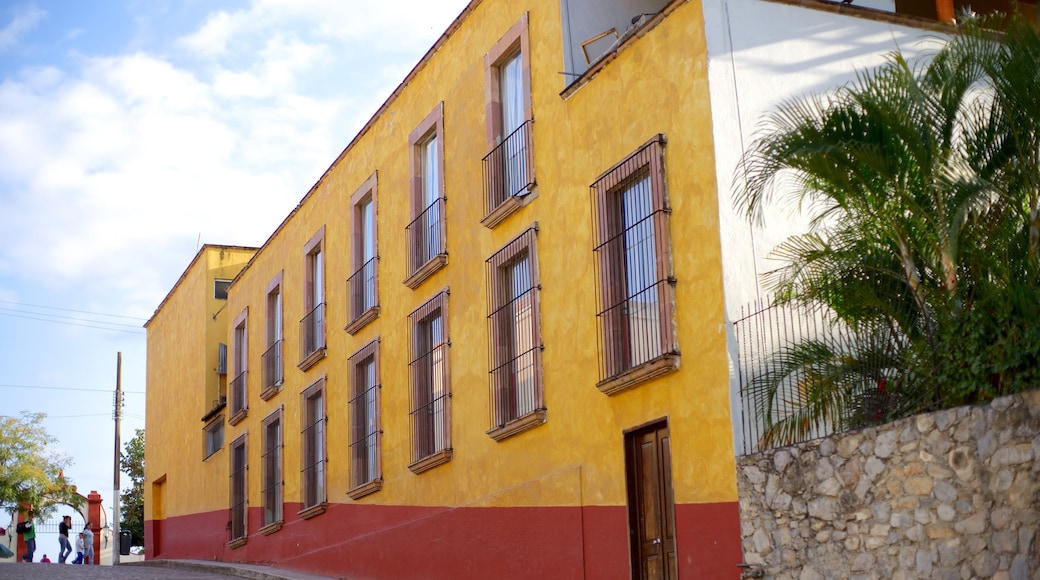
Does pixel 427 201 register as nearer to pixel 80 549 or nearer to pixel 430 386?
pixel 430 386

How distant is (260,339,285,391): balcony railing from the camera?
25.2 m

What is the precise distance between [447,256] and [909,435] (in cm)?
896

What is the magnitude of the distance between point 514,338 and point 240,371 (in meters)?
13.1

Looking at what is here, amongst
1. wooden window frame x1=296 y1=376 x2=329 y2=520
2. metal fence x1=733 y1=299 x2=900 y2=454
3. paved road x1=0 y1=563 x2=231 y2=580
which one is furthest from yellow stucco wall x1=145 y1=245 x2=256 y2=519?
metal fence x1=733 y1=299 x2=900 y2=454

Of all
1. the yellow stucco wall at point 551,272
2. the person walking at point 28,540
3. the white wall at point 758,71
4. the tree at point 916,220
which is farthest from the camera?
the person walking at point 28,540

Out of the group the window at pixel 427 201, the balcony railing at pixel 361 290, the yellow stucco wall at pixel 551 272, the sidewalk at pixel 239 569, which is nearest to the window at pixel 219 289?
the sidewalk at pixel 239 569

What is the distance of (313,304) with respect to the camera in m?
23.7

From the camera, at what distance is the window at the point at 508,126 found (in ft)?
53.3

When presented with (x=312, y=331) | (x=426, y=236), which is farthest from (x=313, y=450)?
(x=426, y=236)

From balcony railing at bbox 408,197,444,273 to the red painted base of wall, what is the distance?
3411 mm

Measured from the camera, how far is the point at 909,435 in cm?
1016

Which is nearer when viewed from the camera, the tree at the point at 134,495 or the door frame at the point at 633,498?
the door frame at the point at 633,498

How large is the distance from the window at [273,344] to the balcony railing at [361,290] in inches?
156

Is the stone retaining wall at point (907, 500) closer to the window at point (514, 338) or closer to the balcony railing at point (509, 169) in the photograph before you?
the window at point (514, 338)
